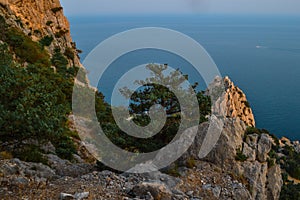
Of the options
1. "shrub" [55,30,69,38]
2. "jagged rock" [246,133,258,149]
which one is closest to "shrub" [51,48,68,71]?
"shrub" [55,30,69,38]

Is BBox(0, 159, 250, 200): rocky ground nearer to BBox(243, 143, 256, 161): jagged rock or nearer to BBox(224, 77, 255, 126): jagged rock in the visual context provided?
BBox(243, 143, 256, 161): jagged rock

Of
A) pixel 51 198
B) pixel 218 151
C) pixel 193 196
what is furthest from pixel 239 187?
pixel 51 198

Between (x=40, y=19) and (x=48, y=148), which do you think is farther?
(x=40, y=19)

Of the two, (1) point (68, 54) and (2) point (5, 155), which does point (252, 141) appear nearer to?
(2) point (5, 155)

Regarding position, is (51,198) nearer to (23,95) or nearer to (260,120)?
(23,95)

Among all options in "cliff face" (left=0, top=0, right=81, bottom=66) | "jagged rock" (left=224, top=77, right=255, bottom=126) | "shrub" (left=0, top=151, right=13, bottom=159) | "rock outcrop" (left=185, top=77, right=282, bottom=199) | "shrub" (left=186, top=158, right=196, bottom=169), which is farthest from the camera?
"jagged rock" (left=224, top=77, right=255, bottom=126)

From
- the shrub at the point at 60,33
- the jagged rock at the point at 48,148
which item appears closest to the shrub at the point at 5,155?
the jagged rock at the point at 48,148

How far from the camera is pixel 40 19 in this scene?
49.4 meters

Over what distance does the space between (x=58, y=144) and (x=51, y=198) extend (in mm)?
8319

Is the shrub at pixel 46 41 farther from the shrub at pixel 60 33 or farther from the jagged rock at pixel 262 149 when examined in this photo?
the jagged rock at pixel 262 149

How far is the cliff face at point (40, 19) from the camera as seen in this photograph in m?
40.6

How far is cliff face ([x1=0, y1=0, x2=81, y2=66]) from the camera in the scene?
4062cm

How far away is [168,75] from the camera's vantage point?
52.9 feet

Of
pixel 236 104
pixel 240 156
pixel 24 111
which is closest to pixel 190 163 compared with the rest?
pixel 240 156
